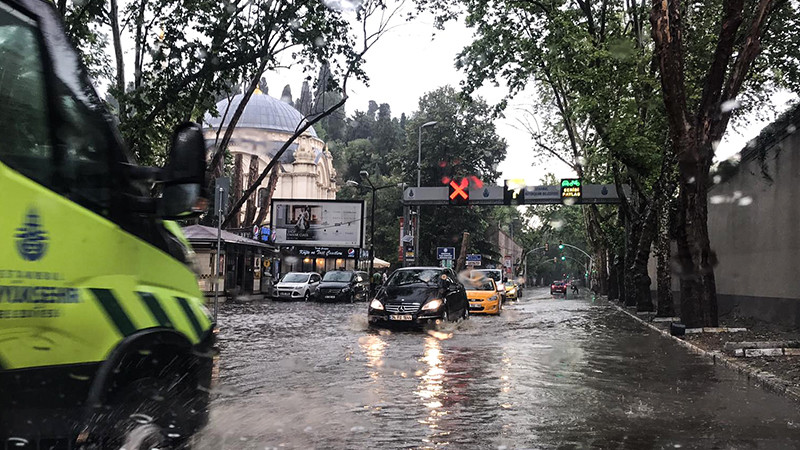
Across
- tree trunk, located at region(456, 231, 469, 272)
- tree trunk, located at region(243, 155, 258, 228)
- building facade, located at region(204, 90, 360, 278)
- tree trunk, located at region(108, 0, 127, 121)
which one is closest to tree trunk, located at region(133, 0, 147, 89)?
tree trunk, located at region(108, 0, 127, 121)

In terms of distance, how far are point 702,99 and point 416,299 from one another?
7624 mm

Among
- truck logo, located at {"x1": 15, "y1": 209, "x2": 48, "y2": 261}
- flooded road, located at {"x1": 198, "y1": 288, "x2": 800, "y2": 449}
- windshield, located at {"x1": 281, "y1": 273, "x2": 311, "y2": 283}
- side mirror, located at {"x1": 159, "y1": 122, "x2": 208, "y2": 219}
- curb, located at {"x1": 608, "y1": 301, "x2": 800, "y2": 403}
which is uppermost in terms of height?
side mirror, located at {"x1": 159, "y1": 122, "x2": 208, "y2": 219}

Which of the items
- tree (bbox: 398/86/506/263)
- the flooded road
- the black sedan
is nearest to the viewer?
the flooded road

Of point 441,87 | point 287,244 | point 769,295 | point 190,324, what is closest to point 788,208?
point 769,295

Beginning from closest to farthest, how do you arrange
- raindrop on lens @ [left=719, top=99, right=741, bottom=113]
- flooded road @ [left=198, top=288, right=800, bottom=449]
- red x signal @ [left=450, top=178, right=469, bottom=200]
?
flooded road @ [left=198, top=288, right=800, bottom=449] → raindrop on lens @ [left=719, top=99, right=741, bottom=113] → red x signal @ [left=450, top=178, right=469, bottom=200]

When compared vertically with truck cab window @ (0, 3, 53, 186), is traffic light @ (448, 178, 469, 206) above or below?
above

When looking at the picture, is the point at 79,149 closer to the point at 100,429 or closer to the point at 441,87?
the point at 100,429

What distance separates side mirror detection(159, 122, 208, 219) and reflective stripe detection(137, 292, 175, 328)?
421mm

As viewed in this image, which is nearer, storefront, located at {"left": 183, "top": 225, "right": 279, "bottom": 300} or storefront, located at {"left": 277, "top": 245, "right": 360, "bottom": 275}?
storefront, located at {"left": 183, "top": 225, "right": 279, "bottom": 300}

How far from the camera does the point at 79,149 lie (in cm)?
338

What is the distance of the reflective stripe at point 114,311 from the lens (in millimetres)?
3289

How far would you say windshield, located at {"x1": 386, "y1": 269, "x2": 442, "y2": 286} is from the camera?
58.2 feet

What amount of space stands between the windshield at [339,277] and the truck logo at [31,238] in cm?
3154

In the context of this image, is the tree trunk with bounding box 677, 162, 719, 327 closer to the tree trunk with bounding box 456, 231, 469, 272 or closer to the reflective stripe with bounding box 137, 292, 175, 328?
the reflective stripe with bounding box 137, 292, 175, 328
